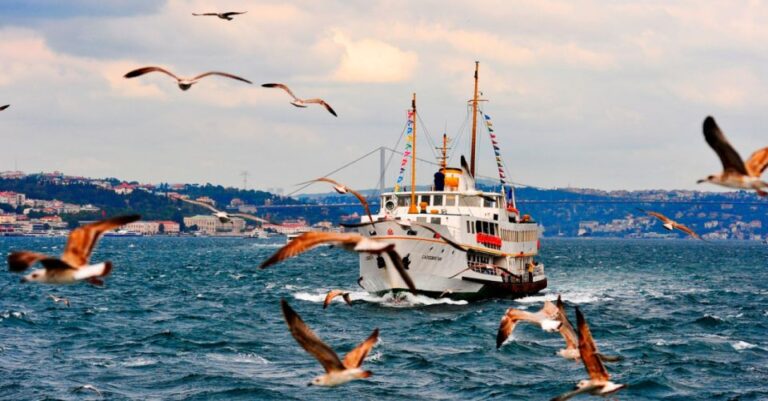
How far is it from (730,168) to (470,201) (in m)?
41.4

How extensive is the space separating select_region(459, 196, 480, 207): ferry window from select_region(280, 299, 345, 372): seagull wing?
135 ft

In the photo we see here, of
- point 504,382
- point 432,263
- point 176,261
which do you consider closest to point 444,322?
point 432,263

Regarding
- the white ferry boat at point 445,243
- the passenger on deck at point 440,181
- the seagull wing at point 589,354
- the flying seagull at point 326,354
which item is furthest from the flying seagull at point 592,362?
the passenger on deck at point 440,181

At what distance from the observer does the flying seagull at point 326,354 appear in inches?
626

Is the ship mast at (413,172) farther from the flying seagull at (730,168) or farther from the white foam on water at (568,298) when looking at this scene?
the flying seagull at (730,168)

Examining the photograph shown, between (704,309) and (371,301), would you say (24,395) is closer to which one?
(371,301)

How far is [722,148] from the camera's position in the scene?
1597 centimetres

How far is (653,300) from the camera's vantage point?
66.2 metres

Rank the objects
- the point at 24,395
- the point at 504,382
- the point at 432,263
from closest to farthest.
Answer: the point at 24,395
the point at 504,382
the point at 432,263

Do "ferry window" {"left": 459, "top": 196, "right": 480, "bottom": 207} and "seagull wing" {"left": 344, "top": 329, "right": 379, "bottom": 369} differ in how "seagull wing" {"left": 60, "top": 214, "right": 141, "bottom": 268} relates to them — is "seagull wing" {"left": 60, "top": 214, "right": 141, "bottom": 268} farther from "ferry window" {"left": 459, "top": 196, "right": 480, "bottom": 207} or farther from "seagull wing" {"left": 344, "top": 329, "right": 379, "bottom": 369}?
"ferry window" {"left": 459, "top": 196, "right": 480, "bottom": 207}

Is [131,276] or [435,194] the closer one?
[435,194]

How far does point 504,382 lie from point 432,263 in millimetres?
20343

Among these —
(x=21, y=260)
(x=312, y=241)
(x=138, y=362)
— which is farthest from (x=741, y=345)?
(x=21, y=260)

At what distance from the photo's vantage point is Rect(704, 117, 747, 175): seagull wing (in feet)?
51.1
